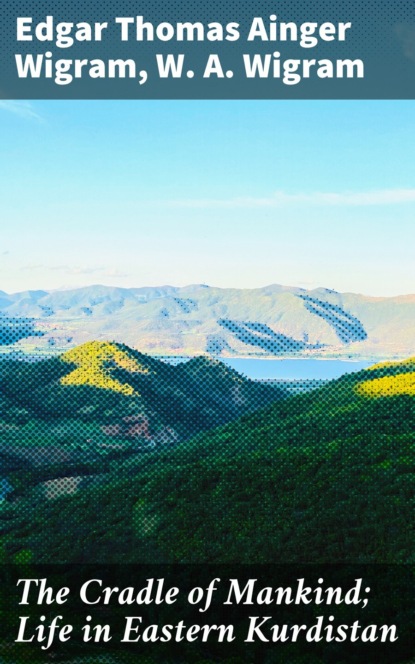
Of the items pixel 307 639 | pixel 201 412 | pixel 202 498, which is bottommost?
pixel 307 639

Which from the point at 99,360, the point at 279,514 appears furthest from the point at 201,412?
the point at 279,514

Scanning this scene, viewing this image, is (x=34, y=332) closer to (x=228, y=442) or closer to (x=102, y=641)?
(x=228, y=442)
